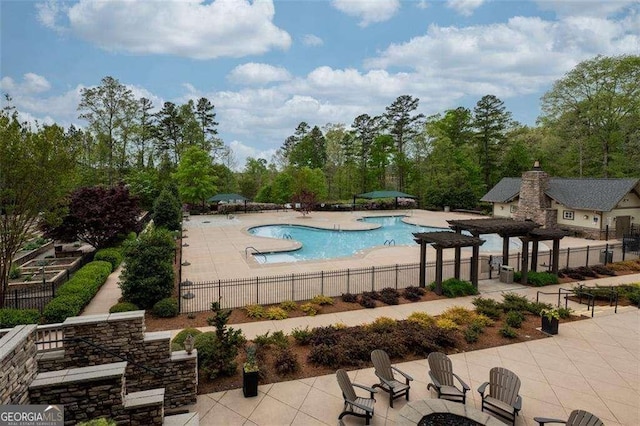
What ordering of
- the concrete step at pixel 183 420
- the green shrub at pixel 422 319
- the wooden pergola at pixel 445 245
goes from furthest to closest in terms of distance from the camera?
1. the wooden pergola at pixel 445 245
2. the green shrub at pixel 422 319
3. the concrete step at pixel 183 420

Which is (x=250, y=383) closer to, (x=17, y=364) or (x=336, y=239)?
(x=17, y=364)

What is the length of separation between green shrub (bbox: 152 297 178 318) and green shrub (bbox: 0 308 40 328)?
10.7 ft

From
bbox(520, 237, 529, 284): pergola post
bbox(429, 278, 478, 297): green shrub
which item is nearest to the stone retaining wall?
bbox(429, 278, 478, 297): green shrub

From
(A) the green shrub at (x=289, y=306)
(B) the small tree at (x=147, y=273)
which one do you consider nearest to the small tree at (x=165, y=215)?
(B) the small tree at (x=147, y=273)

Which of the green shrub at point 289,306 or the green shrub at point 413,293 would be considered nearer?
the green shrub at point 289,306

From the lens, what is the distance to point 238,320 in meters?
12.4

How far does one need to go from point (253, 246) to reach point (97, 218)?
9.17 metres

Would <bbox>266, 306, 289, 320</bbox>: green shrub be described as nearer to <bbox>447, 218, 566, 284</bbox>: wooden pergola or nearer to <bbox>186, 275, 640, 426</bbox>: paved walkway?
<bbox>186, 275, 640, 426</bbox>: paved walkway

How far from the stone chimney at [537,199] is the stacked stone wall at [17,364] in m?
34.1

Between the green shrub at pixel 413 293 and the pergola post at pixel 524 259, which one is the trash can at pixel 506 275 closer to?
the pergola post at pixel 524 259

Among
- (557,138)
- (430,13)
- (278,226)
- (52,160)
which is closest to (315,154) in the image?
(278,226)

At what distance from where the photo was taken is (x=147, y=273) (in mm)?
13336

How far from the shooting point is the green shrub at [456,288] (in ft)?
50.3
